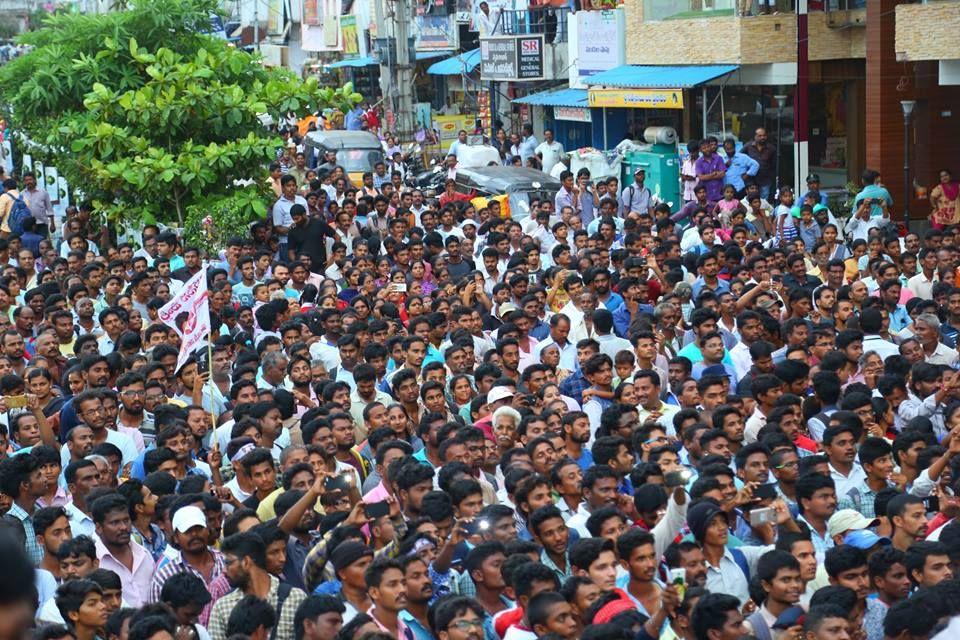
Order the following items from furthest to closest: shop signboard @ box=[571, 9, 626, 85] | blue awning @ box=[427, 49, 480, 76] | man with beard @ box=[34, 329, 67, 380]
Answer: blue awning @ box=[427, 49, 480, 76], shop signboard @ box=[571, 9, 626, 85], man with beard @ box=[34, 329, 67, 380]

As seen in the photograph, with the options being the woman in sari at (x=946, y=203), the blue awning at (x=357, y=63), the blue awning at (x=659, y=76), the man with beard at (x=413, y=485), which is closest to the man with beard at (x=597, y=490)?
the man with beard at (x=413, y=485)

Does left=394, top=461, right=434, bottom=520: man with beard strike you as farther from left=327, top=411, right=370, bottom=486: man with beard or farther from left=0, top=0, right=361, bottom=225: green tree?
left=0, top=0, right=361, bottom=225: green tree

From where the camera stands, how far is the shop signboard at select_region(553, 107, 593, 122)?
2964 cm

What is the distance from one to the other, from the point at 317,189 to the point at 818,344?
9.69 m

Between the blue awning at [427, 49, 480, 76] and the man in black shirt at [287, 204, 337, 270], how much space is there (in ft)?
67.4

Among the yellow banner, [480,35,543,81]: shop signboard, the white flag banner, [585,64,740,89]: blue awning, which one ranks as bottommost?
the white flag banner

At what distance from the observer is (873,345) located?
10883 millimetres

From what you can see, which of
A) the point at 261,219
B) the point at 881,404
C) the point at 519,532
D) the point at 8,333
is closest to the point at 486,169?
the point at 261,219

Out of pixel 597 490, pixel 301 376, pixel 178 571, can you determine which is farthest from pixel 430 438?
pixel 178 571

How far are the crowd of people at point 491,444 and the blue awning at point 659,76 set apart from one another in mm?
8485

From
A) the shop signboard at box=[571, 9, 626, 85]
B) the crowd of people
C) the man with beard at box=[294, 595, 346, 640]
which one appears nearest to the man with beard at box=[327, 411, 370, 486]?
the crowd of people

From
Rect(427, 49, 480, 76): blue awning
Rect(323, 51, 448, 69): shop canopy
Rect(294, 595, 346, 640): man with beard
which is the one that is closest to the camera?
Rect(294, 595, 346, 640): man with beard

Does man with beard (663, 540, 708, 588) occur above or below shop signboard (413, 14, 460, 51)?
below

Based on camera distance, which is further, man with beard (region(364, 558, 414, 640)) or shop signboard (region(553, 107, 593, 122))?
shop signboard (region(553, 107, 593, 122))
